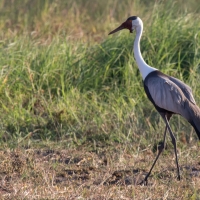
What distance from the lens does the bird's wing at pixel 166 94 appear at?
18.5 ft

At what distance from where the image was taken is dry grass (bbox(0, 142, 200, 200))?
15.3 ft

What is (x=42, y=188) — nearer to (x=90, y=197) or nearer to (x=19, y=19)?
(x=90, y=197)

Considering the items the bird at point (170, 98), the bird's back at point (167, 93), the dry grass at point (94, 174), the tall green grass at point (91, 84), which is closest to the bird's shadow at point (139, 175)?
the dry grass at point (94, 174)

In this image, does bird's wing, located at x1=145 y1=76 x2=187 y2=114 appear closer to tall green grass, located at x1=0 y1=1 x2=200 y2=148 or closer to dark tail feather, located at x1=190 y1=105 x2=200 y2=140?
dark tail feather, located at x1=190 y1=105 x2=200 y2=140

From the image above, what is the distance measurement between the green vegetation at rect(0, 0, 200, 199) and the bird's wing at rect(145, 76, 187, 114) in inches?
25.0

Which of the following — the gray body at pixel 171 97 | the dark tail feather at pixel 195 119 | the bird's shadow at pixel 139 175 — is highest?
the gray body at pixel 171 97

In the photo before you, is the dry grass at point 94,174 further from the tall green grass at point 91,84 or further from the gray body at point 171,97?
the gray body at point 171,97

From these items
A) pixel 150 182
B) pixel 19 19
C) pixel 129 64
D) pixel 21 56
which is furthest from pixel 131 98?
pixel 19 19

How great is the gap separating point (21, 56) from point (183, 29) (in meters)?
2.12

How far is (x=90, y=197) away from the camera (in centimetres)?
450

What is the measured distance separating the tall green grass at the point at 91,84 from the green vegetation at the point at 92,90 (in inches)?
0.4

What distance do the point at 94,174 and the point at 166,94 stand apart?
104 centimetres

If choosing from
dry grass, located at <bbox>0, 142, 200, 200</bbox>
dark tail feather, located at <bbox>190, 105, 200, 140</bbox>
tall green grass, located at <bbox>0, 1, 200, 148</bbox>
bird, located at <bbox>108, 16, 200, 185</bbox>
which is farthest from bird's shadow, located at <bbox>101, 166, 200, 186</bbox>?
tall green grass, located at <bbox>0, 1, 200, 148</bbox>

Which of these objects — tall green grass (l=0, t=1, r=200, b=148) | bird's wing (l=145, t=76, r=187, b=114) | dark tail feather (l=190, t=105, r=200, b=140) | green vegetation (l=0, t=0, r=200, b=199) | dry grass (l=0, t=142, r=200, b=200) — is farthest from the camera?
tall green grass (l=0, t=1, r=200, b=148)
